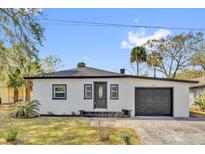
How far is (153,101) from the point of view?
54.8 feet

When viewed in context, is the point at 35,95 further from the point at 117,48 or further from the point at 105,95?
the point at 117,48

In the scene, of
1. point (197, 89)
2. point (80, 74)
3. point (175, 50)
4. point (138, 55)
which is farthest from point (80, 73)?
point (175, 50)

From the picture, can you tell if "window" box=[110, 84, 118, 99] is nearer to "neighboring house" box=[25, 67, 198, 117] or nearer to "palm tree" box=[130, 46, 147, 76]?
"neighboring house" box=[25, 67, 198, 117]

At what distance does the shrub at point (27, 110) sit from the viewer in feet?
50.5

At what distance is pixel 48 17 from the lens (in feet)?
50.1

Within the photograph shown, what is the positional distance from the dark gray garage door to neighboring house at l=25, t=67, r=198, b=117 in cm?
6

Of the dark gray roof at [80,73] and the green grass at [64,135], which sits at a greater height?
the dark gray roof at [80,73]

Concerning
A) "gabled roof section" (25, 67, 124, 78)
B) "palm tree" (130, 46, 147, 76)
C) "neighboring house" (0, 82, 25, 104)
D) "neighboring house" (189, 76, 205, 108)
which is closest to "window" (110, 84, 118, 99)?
"gabled roof section" (25, 67, 124, 78)

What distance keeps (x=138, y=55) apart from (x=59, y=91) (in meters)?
15.7

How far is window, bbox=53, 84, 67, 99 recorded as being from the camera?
16438mm

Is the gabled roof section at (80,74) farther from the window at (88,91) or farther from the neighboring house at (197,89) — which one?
the neighboring house at (197,89)

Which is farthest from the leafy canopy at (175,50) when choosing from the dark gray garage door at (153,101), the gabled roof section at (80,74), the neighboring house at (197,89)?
the gabled roof section at (80,74)
